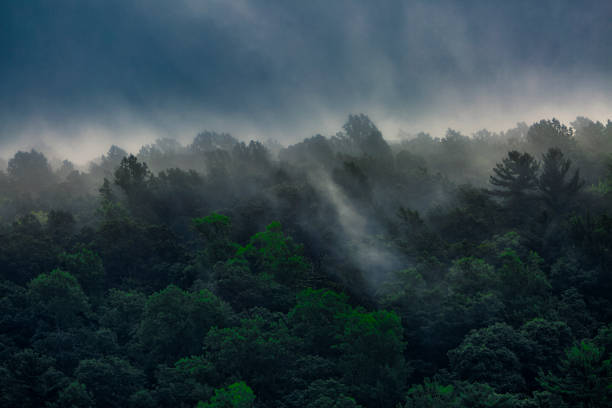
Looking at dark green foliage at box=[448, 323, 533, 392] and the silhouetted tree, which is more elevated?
the silhouetted tree

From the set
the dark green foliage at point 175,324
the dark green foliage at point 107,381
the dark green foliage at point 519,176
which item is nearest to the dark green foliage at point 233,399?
the dark green foliage at point 107,381

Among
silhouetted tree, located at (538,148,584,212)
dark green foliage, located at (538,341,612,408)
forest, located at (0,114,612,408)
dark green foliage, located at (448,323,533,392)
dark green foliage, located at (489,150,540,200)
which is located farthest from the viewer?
dark green foliage, located at (489,150,540,200)

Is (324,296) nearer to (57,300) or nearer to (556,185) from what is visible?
(57,300)

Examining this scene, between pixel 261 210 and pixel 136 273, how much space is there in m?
19.9

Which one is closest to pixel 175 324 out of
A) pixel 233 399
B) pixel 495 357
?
pixel 233 399

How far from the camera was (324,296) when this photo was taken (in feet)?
135

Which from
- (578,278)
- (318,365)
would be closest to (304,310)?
(318,365)

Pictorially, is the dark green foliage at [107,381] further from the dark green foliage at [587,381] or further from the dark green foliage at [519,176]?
the dark green foliage at [519,176]

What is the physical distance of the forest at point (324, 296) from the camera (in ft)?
105

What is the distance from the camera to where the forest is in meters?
31.9

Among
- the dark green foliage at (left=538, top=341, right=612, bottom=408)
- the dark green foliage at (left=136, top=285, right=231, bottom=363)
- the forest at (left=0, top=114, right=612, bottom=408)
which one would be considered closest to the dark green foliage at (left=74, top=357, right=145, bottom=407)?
the forest at (left=0, top=114, right=612, bottom=408)

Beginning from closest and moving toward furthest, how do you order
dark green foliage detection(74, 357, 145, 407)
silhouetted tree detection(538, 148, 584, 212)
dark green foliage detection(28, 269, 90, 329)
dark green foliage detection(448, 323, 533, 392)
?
dark green foliage detection(448, 323, 533, 392), dark green foliage detection(74, 357, 145, 407), dark green foliage detection(28, 269, 90, 329), silhouetted tree detection(538, 148, 584, 212)

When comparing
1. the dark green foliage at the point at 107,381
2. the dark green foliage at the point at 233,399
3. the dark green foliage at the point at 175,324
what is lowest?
the dark green foliage at the point at 233,399

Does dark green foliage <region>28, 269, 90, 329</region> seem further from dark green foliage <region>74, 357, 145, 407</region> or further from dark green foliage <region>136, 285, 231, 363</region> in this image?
dark green foliage <region>74, 357, 145, 407</region>
